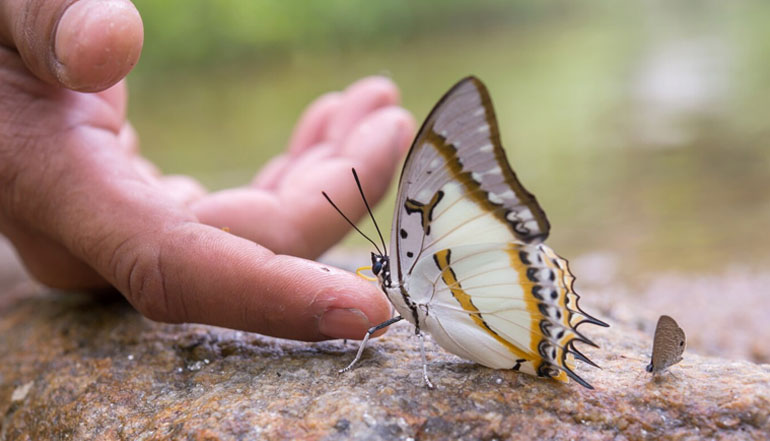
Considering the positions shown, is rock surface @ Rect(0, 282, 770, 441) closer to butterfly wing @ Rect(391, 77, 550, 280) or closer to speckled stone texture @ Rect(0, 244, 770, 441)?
speckled stone texture @ Rect(0, 244, 770, 441)

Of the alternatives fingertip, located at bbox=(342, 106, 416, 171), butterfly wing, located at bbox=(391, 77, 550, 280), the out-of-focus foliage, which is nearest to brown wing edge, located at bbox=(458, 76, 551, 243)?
butterfly wing, located at bbox=(391, 77, 550, 280)

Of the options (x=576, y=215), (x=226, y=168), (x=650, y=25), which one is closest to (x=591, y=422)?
(x=576, y=215)

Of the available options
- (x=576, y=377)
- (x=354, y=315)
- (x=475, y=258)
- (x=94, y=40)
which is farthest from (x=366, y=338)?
(x=94, y=40)

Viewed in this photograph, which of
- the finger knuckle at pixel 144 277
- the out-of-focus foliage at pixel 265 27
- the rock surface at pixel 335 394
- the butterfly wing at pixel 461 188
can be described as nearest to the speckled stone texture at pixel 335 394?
the rock surface at pixel 335 394

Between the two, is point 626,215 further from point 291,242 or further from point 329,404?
point 329,404

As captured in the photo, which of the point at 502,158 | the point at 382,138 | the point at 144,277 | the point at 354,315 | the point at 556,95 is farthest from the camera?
the point at 556,95

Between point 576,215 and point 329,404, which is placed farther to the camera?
point 576,215

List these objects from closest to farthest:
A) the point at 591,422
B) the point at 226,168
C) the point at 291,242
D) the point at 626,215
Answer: the point at 591,422, the point at 291,242, the point at 626,215, the point at 226,168

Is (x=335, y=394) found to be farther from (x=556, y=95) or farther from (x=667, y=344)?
(x=556, y=95)
